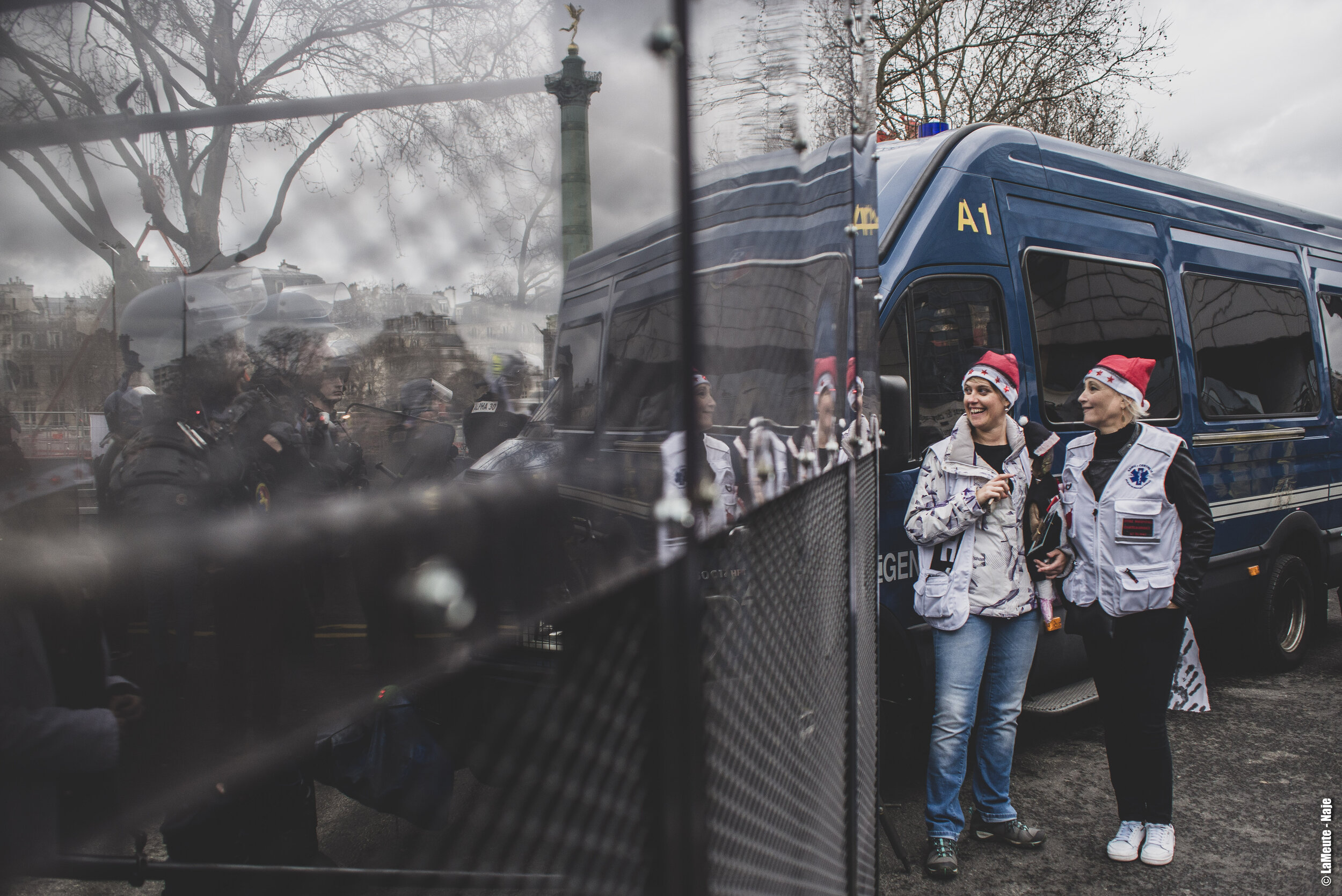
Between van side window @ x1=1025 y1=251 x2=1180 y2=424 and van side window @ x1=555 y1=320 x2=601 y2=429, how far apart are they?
3.28 metres

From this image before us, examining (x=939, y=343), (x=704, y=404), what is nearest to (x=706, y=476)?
(x=704, y=404)

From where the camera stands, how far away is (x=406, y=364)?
3.67 feet

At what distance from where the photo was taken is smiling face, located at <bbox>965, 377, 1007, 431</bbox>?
123 inches

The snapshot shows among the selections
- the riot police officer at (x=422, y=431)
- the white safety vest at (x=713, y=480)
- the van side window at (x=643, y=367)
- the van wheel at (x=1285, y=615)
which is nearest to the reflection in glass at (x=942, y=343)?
the white safety vest at (x=713, y=480)

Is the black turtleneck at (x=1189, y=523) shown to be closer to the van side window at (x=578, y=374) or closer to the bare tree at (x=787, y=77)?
the bare tree at (x=787, y=77)

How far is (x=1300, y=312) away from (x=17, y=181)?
6.76m

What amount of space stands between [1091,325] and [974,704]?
7.15 ft

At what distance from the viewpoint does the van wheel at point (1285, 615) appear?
5.30 metres

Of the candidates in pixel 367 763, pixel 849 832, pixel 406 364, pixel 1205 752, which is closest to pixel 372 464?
pixel 406 364

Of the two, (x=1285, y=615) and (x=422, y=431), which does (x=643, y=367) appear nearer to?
(x=422, y=431)

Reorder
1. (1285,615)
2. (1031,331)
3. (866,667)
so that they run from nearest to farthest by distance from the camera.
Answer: (866,667) → (1031,331) → (1285,615)

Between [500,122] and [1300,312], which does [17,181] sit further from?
[1300,312]

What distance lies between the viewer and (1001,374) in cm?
313

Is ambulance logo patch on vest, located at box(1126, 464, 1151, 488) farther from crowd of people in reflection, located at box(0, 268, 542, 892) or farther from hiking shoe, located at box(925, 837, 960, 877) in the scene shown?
crowd of people in reflection, located at box(0, 268, 542, 892)
